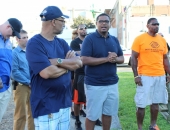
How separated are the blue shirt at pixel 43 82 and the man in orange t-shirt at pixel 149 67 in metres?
2.16

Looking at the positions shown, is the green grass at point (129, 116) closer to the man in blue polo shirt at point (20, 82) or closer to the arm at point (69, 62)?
the man in blue polo shirt at point (20, 82)

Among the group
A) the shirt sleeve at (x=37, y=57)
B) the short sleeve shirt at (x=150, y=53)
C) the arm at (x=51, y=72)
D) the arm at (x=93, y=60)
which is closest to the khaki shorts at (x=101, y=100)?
the arm at (x=93, y=60)

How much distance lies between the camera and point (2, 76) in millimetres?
3830

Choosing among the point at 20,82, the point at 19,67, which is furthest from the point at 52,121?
the point at 19,67

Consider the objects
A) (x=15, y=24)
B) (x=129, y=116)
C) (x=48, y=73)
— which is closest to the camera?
(x=48, y=73)

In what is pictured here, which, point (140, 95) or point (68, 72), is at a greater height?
point (68, 72)

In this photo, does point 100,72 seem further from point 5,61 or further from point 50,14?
point 50,14

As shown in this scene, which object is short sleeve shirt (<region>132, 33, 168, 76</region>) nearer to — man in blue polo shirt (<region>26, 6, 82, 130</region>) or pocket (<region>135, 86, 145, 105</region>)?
pocket (<region>135, 86, 145, 105</region>)

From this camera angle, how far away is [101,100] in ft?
14.0

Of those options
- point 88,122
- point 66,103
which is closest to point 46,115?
point 66,103

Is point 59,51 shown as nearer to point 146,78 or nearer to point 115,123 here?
point 146,78

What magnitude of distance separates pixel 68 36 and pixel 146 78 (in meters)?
31.1

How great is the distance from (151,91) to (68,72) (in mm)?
2235

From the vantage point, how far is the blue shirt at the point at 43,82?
2.88 meters
